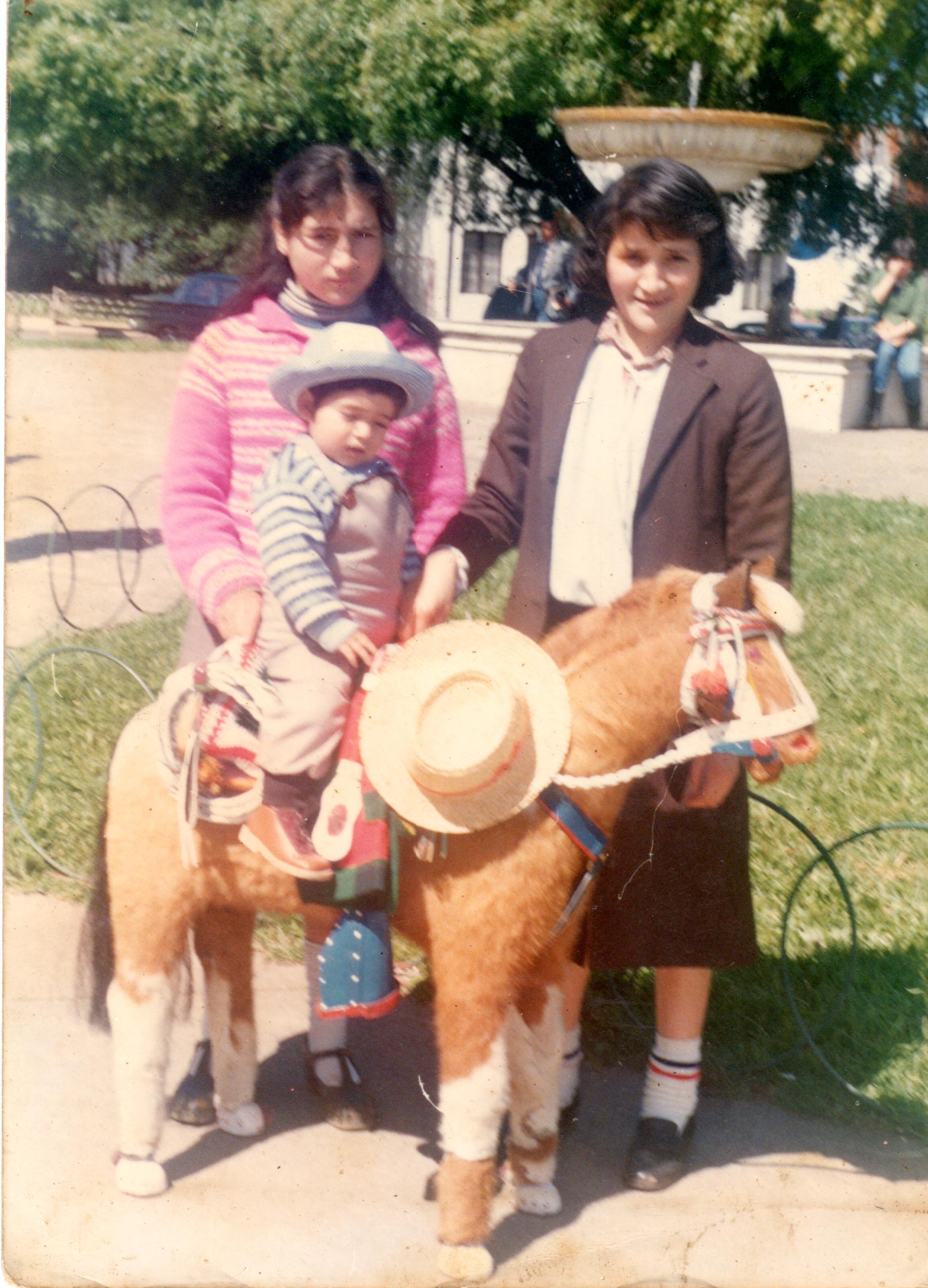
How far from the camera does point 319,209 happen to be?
91.8 inches

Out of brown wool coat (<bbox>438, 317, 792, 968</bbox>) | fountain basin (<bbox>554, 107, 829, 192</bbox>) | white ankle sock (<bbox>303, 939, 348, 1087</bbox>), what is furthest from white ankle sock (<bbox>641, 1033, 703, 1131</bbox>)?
fountain basin (<bbox>554, 107, 829, 192</bbox>)

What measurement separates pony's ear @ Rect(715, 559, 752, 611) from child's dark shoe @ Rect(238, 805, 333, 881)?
2.87 ft

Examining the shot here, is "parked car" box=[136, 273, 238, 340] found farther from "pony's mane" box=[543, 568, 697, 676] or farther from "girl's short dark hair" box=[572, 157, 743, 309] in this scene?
"pony's mane" box=[543, 568, 697, 676]

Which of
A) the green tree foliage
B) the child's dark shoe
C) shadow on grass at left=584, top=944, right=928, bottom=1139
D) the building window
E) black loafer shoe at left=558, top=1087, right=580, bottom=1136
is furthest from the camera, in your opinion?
shadow on grass at left=584, top=944, right=928, bottom=1139

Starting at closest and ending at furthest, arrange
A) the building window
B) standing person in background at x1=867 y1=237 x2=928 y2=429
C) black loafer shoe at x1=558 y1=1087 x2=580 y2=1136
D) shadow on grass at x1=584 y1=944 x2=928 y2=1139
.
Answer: the building window
standing person in background at x1=867 y1=237 x2=928 y2=429
black loafer shoe at x1=558 y1=1087 x2=580 y2=1136
shadow on grass at x1=584 y1=944 x2=928 y2=1139

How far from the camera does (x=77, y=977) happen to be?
8.88 feet

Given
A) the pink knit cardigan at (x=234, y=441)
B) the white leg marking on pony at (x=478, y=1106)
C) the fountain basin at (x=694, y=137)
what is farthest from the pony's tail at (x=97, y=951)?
the fountain basin at (x=694, y=137)

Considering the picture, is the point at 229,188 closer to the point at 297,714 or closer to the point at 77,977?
the point at 297,714

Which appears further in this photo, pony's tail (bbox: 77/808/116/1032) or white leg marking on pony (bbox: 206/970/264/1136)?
white leg marking on pony (bbox: 206/970/264/1136)

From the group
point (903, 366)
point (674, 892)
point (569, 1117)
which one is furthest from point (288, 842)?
point (903, 366)

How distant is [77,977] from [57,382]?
4.25ft

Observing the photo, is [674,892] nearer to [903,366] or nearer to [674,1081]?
[674,1081]

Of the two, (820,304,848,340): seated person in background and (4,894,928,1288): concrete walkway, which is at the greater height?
(820,304,848,340): seated person in background

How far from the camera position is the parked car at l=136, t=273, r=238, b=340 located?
2529mm
